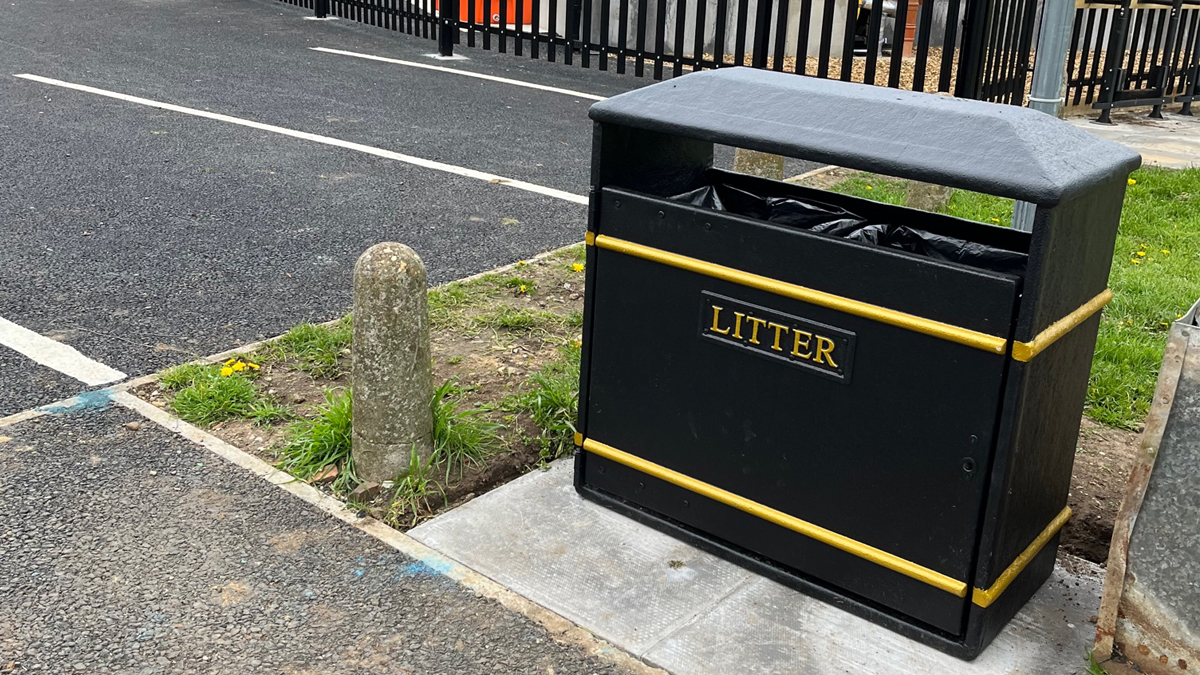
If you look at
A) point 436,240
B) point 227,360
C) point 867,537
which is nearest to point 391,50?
point 436,240

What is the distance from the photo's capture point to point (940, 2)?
15.8m

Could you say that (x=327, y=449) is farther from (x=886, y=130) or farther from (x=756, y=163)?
(x=756, y=163)

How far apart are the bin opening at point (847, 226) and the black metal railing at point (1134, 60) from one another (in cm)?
810

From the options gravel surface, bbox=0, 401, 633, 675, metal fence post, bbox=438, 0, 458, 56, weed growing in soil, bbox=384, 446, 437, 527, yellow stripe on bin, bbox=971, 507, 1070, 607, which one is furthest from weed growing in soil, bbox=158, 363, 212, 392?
metal fence post, bbox=438, 0, 458, 56

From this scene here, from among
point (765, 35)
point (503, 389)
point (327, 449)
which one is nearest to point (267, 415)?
point (327, 449)

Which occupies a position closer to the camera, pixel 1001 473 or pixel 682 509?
pixel 1001 473

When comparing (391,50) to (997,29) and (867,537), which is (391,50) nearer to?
(997,29)

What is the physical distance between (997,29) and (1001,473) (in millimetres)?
7019

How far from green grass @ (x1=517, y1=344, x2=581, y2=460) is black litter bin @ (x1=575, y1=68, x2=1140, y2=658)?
0.45 meters

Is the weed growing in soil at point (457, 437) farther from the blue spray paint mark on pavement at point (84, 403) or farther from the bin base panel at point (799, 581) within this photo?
the blue spray paint mark on pavement at point (84, 403)

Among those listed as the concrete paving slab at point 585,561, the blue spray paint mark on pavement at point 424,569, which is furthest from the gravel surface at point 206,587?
the concrete paving slab at point 585,561

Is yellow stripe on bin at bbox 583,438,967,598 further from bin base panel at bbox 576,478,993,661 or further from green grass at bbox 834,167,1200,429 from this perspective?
green grass at bbox 834,167,1200,429

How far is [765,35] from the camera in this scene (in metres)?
9.70

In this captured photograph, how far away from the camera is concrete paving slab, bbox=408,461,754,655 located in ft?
9.93
